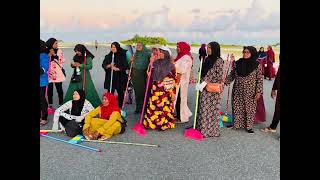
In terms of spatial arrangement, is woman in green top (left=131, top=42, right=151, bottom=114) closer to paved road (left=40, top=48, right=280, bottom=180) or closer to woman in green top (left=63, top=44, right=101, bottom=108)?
woman in green top (left=63, top=44, right=101, bottom=108)

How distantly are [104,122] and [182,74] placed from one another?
185cm

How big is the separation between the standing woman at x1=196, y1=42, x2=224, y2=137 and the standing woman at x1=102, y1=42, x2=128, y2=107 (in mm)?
2343

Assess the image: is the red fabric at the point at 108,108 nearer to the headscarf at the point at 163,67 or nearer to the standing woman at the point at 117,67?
the headscarf at the point at 163,67

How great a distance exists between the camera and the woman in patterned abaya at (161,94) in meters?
6.79

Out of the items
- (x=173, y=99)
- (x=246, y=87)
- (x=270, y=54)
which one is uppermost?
(x=270, y=54)

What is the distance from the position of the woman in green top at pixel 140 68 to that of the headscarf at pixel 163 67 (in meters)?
1.16

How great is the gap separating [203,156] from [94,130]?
6.44 feet

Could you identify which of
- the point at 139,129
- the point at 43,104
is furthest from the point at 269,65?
the point at 43,104

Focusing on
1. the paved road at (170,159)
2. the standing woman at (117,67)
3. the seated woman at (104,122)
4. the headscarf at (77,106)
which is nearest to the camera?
the paved road at (170,159)

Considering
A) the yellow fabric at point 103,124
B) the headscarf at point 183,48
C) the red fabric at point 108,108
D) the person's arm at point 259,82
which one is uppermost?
the headscarf at point 183,48

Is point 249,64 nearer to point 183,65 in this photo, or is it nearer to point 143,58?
point 183,65

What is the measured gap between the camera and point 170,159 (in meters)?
5.30

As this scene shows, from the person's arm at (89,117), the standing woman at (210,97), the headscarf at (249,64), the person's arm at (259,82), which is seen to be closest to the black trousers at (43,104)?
the person's arm at (89,117)
